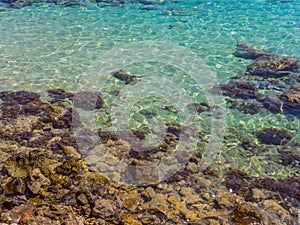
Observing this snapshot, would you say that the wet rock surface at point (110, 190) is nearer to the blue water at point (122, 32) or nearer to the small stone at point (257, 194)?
the small stone at point (257, 194)

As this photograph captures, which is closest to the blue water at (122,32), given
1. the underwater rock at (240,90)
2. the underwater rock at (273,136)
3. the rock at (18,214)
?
the underwater rock at (240,90)

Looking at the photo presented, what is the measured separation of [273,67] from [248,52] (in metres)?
2.39

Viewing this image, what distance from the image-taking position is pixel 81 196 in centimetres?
961

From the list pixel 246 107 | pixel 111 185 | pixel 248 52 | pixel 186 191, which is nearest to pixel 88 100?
pixel 111 185

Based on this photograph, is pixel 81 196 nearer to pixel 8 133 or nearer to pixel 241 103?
pixel 8 133

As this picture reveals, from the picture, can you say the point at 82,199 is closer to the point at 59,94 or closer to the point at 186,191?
the point at 186,191

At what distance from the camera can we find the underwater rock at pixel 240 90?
51.7 ft

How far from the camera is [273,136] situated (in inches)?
513

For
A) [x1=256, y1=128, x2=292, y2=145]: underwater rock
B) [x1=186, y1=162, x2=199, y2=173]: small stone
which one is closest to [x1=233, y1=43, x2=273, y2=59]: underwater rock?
[x1=256, y1=128, x2=292, y2=145]: underwater rock

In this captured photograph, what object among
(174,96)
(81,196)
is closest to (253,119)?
(174,96)

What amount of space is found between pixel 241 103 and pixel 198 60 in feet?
16.7

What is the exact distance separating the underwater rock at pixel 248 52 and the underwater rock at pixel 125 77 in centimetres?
677


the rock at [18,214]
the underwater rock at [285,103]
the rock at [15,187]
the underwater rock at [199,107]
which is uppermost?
the rock at [18,214]

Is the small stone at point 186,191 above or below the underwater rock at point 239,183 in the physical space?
above
